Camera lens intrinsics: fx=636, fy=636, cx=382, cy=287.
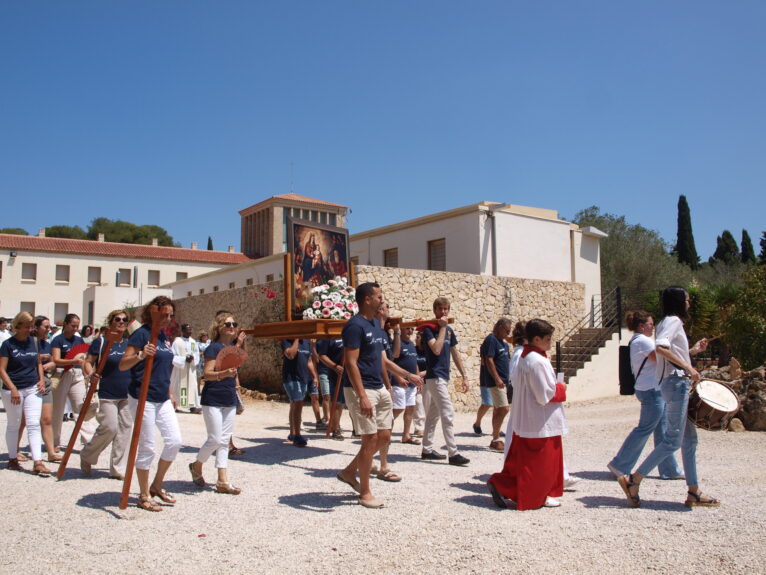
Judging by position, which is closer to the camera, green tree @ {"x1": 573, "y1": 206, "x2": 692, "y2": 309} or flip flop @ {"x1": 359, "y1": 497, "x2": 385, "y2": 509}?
flip flop @ {"x1": 359, "y1": 497, "x2": 385, "y2": 509}

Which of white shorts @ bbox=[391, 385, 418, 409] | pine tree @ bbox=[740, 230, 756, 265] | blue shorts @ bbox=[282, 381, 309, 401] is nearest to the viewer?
blue shorts @ bbox=[282, 381, 309, 401]

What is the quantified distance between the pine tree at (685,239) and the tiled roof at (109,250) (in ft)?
113

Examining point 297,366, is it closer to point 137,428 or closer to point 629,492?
point 137,428

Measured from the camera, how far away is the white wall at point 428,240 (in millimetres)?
21156

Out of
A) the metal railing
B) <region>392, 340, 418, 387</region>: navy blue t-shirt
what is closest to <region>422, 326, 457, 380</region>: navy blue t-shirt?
<region>392, 340, 418, 387</region>: navy blue t-shirt

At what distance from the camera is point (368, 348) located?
591 cm

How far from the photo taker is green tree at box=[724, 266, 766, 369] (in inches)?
671

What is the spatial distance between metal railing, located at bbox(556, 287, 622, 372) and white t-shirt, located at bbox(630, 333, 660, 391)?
1302 cm

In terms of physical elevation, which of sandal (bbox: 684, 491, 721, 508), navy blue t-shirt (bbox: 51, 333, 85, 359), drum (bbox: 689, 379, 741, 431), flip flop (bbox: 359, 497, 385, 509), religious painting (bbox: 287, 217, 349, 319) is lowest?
flip flop (bbox: 359, 497, 385, 509)

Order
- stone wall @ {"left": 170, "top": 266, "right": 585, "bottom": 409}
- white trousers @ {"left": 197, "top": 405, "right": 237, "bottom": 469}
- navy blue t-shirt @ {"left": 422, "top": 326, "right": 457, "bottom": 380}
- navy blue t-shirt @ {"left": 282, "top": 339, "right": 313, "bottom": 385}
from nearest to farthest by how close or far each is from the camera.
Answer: white trousers @ {"left": 197, "top": 405, "right": 237, "bottom": 469} < navy blue t-shirt @ {"left": 422, "top": 326, "right": 457, "bottom": 380} < navy blue t-shirt @ {"left": 282, "top": 339, "right": 313, "bottom": 385} < stone wall @ {"left": 170, "top": 266, "right": 585, "bottom": 409}

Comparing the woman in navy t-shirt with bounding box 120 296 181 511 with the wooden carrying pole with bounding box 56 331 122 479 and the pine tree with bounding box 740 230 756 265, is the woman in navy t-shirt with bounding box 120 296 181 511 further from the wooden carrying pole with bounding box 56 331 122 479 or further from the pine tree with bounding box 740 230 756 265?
the pine tree with bounding box 740 230 756 265

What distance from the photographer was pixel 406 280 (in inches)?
659

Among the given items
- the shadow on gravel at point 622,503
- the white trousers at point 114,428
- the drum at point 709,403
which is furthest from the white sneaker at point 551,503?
the white trousers at point 114,428

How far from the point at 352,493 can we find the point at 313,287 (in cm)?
358
